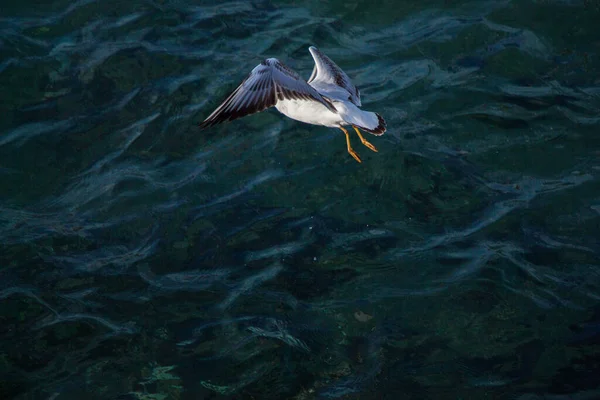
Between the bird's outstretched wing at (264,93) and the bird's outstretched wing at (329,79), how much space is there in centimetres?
79

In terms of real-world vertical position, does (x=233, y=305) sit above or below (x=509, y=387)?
above

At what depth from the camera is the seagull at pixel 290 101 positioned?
722 centimetres

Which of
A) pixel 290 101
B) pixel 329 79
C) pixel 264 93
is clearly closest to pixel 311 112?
pixel 290 101

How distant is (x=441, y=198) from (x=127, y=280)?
142 inches

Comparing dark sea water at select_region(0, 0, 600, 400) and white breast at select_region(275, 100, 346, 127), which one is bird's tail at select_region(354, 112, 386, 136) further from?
dark sea water at select_region(0, 0, 600, 400)

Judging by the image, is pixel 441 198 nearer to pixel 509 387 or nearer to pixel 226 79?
pixel 509 387

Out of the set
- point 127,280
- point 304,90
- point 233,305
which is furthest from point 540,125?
point 127,280

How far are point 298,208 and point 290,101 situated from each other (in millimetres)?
1569

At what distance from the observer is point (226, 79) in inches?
416

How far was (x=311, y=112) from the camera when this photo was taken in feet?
25.5

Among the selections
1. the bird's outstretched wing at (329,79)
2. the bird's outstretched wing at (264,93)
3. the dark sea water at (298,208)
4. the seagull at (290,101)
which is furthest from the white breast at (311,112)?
the dark sea water at (298,208)

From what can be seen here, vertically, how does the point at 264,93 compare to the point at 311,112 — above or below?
above

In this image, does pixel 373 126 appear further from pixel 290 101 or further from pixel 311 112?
pixel 290 101

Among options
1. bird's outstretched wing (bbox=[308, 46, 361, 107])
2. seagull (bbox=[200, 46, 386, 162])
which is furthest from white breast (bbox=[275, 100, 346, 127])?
bird's outstretched wing (bbox=[308, 46, 361, 107])
